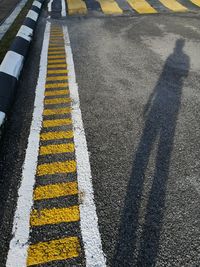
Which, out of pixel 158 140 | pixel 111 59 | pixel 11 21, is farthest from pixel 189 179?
pixel 11 21

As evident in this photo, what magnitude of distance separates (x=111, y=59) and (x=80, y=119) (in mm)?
2709

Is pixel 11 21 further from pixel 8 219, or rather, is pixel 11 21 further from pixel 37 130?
pixel 8 219

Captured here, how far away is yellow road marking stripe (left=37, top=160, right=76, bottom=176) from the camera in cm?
360

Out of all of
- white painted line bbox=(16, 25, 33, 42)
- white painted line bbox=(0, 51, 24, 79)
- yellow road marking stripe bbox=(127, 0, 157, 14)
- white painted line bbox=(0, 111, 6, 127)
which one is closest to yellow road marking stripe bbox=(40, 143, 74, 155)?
white painted line bbox=(0, 111, 6, 127)

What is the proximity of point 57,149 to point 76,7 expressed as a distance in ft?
30.9

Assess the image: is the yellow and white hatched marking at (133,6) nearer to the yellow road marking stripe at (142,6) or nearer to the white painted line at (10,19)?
the yellow road marking stripe at (142,6)

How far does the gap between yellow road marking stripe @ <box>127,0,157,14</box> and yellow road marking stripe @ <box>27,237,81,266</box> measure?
9.68m

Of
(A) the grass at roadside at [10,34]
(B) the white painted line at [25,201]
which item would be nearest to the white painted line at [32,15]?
(A) the grass at roadside at [10,34]

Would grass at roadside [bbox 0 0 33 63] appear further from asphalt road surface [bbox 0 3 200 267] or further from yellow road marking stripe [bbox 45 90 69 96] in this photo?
yellow road marking stripe [bbox 45 90 69 96]

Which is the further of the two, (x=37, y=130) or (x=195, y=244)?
(x=37, y=130)

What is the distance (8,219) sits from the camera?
3.01 meters

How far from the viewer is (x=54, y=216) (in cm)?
305

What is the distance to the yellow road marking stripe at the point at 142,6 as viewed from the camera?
11.0 meters

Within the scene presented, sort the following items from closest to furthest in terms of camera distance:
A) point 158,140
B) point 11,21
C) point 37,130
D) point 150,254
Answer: point 150,254, point 158,140, point 37,130, point 11,21
